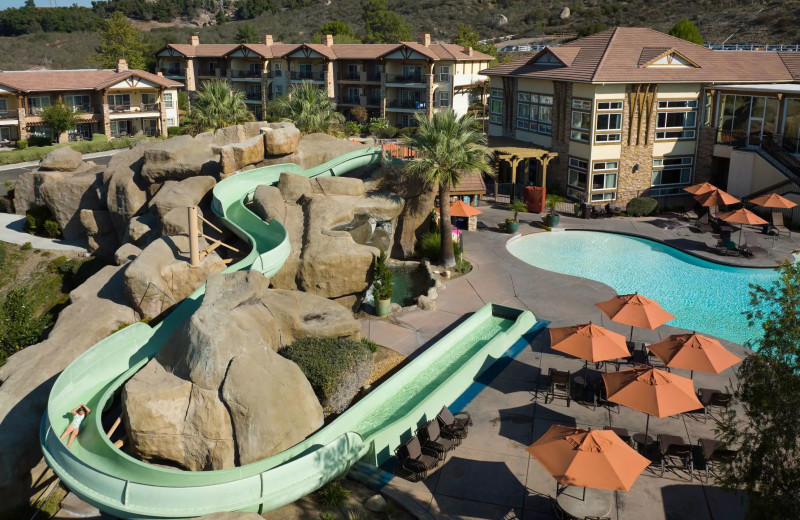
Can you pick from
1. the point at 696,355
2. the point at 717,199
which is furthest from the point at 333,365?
the point at 717,199

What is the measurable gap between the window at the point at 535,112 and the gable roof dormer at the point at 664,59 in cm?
568

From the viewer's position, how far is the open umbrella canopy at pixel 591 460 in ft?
43.7

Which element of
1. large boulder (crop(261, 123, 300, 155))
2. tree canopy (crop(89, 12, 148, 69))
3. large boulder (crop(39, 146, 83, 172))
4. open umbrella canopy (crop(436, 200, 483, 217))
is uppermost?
tree canopy (crop(89, 12, 148, 69))

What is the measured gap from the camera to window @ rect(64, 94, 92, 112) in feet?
206

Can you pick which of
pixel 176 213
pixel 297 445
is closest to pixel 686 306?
pixel 297 445

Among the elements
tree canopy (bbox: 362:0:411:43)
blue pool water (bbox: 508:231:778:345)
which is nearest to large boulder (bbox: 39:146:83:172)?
blue pool water (bbox: 508:231:778:345)

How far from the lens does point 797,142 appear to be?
36969mm

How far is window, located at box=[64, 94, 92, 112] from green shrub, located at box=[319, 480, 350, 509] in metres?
57.4

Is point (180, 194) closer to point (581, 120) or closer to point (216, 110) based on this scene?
point (216, 110)

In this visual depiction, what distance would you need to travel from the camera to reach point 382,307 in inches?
1005

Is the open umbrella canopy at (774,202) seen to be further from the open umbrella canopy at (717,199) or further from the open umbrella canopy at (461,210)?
the open umbrella canopy at (461,210)

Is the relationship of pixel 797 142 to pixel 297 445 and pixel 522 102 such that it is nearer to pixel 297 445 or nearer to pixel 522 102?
pixel 522 102

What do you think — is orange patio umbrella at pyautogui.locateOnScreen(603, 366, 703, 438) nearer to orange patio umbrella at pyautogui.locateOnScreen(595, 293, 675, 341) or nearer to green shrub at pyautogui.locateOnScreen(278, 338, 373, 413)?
orange patio umbrella at pyautogui.locateOnScreen(595, 293, 675, 341)

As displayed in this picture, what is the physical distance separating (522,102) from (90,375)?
3400cm
